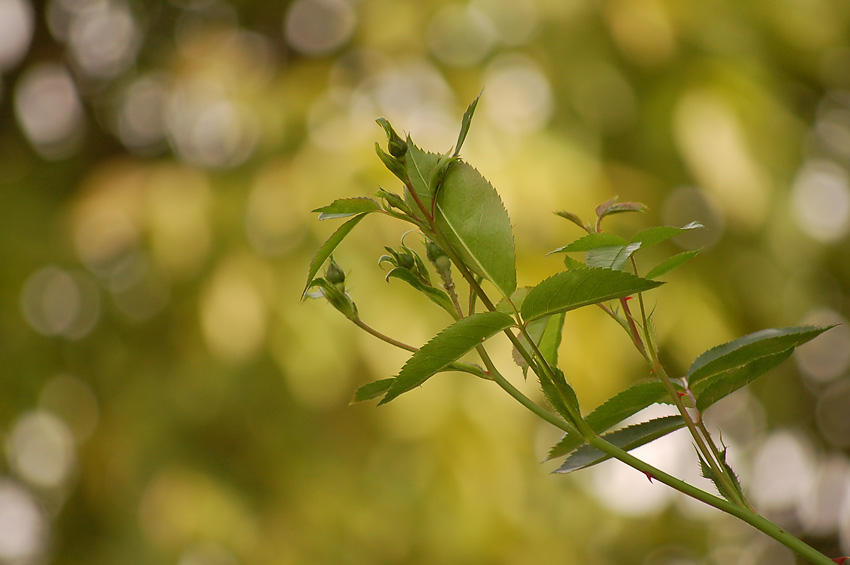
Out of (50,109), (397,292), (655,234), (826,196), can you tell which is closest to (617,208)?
(655,234)

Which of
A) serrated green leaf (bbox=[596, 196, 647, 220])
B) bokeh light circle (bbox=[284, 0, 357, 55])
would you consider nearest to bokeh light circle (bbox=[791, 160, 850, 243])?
bokeh light circle (bbox=[284, 0, 357, 55])

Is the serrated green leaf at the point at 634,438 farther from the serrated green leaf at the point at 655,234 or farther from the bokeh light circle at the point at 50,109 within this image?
the bokeh light circle at the point at 50,109

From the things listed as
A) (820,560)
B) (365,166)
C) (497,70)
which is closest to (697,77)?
(497,70)

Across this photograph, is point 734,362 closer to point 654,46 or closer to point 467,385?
point 467,385

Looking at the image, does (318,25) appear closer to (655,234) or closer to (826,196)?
(826,196)

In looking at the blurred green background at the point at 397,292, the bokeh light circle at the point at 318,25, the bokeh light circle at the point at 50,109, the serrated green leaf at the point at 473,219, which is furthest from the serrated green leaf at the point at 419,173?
the bokeh light circle at the point at 50,109
